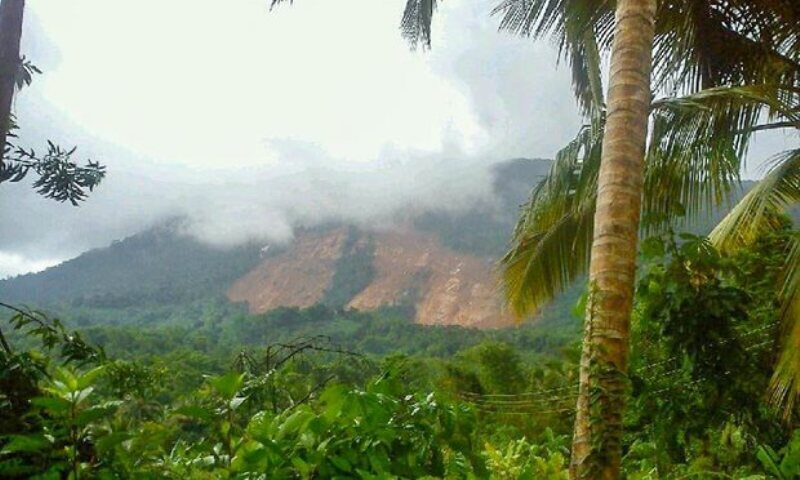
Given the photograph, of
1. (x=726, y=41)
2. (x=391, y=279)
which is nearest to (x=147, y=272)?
(x=391, y=279)

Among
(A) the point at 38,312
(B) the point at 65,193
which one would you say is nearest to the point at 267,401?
(A) the point at 38,312

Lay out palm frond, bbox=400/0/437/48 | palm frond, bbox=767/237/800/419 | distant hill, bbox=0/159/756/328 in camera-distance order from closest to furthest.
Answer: palm frond, bbox=767/237/800/419 < palm frond, bbox=400/0/437/48 < distant hill, bbox=0/159/756/328

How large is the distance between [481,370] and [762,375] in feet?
44.7

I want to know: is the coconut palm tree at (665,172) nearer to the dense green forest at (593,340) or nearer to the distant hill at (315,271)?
the dense green forest at (593,340)

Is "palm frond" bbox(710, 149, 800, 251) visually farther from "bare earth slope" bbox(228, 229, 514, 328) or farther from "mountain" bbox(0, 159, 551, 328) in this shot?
"mountain" bbox(0, 159, 551, 328)

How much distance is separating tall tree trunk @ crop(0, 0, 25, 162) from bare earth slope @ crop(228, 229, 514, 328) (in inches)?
2411

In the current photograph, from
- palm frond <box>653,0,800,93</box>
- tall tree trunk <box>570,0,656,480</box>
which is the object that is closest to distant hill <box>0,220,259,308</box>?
palm frond <box>653,0,800,93</box>

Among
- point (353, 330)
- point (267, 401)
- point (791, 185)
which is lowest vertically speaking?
point (353, 330)

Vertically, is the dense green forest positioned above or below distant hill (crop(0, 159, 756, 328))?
above

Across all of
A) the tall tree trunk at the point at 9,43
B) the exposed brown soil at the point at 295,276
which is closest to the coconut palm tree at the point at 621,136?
the tall tree trunk at the point at 9,43

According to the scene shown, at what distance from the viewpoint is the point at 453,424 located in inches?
58.2

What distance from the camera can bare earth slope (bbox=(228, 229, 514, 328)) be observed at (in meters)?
73.5

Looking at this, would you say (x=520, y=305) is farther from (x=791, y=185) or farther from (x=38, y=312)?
(x=38, y=312)

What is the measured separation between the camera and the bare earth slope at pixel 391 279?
73500 mm
